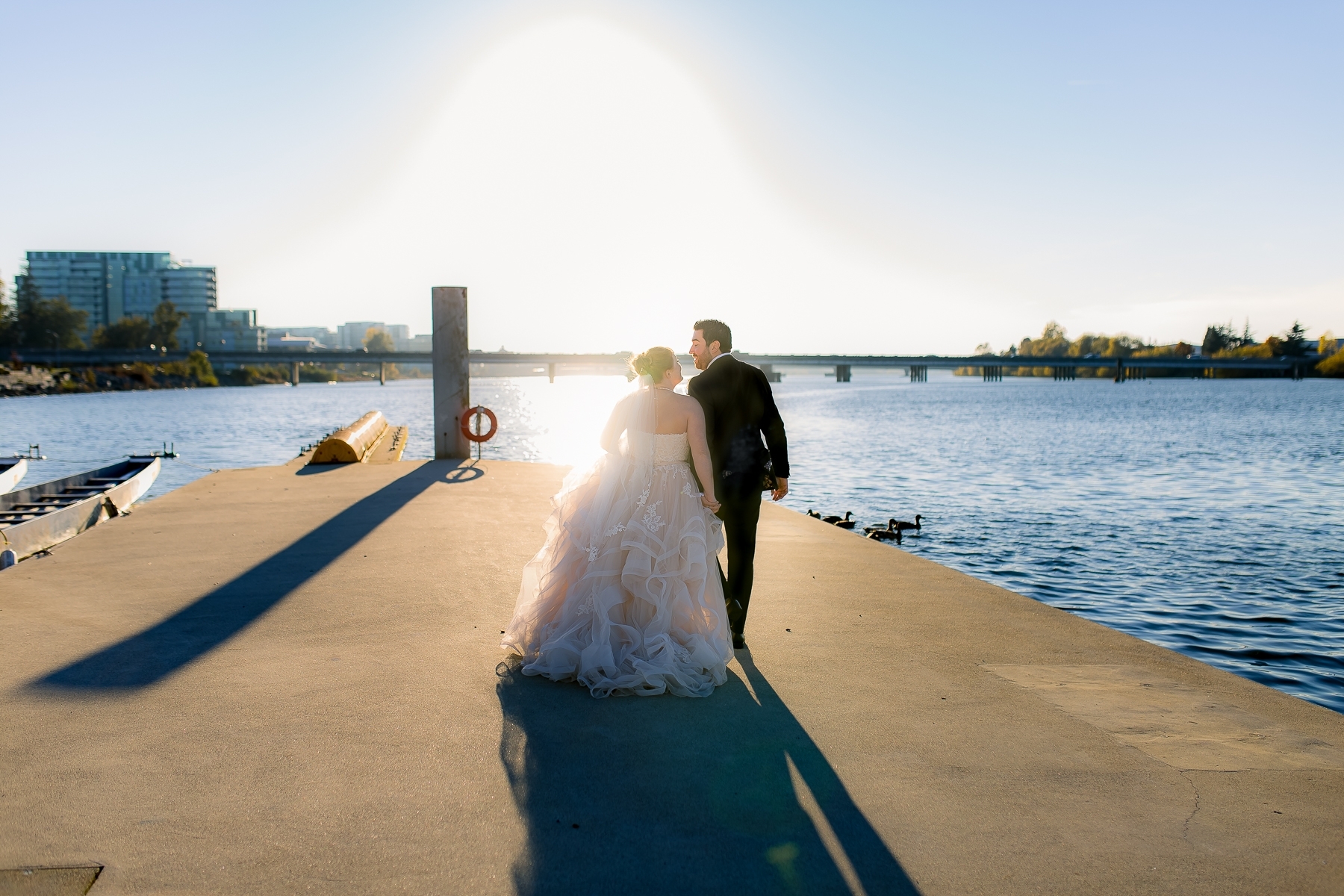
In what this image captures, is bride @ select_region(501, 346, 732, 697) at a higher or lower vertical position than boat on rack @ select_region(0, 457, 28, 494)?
higher

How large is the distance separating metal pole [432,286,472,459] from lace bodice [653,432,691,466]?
11.8 metres

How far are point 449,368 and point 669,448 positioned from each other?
12.4 metres

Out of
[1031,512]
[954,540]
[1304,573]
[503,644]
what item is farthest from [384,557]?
[1031,512]

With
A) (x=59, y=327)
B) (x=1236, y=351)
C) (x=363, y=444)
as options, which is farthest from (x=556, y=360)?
(x=1236, y=351)

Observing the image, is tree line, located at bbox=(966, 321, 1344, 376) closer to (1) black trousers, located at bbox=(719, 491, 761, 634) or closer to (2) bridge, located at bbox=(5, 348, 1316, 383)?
(2) bridge, located at bbox=(5, 348, 1316, 383)

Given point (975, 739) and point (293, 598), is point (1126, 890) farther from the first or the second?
Answer: point (293, 598)

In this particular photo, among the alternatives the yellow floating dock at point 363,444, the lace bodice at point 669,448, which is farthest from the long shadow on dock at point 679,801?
the yellow floating dock at point 363,444

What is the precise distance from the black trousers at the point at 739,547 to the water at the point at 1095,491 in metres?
6.01

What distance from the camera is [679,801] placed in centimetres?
355

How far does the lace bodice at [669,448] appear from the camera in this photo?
5.37 metres

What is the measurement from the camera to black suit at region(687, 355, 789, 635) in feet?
18.9

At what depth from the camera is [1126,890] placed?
293 centimetres

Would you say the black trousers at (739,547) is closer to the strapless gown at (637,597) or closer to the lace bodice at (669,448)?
the strapless gown at (637,597)

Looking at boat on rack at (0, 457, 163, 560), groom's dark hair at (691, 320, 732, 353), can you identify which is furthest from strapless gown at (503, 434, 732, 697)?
boat on rack at (0, 457, 163, 560)
